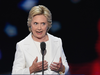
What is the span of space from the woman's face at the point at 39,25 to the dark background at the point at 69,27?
984 mm

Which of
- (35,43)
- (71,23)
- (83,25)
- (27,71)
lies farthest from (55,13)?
(27,71)

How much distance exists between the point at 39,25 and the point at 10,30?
3.63 feet

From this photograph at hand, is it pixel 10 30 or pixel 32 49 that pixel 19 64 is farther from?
pixel 10 30

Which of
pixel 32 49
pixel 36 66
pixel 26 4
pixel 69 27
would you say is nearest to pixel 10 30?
pixel 26 4

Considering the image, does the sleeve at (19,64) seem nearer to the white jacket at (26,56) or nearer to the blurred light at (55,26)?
the white jacket at (26,56)

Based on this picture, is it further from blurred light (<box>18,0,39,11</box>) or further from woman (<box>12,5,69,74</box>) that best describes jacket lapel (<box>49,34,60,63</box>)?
blurred light (<box>18,0,39,11</box>)

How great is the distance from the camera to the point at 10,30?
296 centimetres

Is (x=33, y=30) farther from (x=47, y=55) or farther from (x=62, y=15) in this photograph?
(x=62, y=15)

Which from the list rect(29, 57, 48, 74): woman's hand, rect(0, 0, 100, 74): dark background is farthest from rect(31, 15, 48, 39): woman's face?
rect(0, 0, 100, 74): dark background

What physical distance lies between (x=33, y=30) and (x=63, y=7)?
1.21 meters

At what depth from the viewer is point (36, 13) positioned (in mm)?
1938

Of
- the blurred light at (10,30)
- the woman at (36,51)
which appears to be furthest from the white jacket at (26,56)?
the blurred light at (10,30)

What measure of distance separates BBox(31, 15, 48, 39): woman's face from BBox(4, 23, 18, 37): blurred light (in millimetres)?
1001

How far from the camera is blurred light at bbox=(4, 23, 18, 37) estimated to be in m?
2.92
